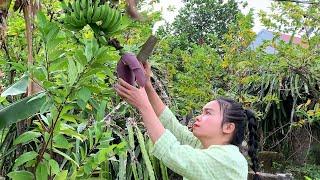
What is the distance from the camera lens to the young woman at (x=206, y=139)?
1.40 metres

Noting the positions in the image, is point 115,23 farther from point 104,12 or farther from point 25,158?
point 25,158

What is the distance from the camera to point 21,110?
1440mm

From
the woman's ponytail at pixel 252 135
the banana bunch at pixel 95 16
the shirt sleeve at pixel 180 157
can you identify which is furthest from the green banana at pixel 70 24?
the woman's ponytail at pixel 252 135

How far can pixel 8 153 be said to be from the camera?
207 centimetres

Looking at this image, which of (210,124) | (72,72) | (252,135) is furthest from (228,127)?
(72,72)

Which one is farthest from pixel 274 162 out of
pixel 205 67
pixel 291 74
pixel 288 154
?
pixel 205 67

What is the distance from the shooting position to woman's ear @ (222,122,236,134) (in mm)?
1646

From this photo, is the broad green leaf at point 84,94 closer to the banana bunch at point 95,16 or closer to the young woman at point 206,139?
the young woman at point 206,139

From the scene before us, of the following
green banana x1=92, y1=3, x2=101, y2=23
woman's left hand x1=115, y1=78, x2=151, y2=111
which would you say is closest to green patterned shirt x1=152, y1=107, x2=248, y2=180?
woman's left hand x1=115, y1=78, x2=151, y2=111

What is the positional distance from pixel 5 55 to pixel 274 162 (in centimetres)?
390

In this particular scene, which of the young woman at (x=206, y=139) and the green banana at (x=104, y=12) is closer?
the green banana at (x=104, y=12)

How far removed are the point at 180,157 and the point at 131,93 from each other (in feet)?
0.80

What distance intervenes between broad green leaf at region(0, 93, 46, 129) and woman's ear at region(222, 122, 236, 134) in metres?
0.59

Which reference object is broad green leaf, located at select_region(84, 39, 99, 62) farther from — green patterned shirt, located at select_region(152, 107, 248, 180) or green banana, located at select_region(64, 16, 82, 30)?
green patterned shirt, located at select_region(152, 107, 248, 180)
